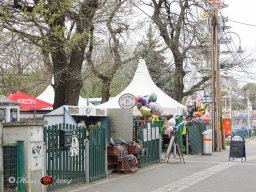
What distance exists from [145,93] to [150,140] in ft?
27.4

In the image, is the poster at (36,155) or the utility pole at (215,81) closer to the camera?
the poster at (36,155)

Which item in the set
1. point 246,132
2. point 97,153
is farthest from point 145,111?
point 246,132

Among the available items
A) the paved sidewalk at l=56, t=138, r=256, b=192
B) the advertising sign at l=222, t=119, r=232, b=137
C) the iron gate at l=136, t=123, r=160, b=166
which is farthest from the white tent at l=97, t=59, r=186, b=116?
the advertising sign at l=222, t=119, r=232, b=137

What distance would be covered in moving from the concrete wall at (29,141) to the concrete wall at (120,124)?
20.2 ft

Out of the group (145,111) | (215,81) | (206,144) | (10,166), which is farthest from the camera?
(215,81)

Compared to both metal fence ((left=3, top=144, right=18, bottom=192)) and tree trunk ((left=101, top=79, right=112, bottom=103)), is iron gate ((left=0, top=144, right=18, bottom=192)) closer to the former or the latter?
metal fence ((left=3, top=144, right=18, bottom=192))

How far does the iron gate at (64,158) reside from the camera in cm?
1059

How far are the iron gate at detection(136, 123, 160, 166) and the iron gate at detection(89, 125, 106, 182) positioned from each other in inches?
116

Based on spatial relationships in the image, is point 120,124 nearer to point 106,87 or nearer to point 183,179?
point 183,179

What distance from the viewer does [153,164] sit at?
1706 centimetres

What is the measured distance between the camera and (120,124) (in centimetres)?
1592

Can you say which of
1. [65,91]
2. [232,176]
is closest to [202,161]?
[232,176]

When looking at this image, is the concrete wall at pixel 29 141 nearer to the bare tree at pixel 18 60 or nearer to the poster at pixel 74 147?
the poster at pixel 74 147

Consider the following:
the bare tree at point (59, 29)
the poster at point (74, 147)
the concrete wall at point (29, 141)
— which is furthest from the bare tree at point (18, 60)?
the concrete wall at point (29, 141)
